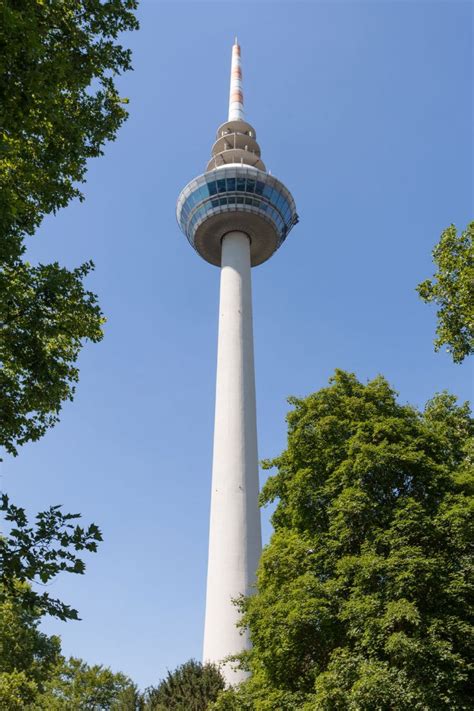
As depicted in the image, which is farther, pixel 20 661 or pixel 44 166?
pixel 20 661

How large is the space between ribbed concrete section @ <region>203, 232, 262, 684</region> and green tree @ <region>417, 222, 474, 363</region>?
24502mm

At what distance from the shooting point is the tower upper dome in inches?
2325

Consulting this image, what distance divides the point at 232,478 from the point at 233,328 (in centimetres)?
1381

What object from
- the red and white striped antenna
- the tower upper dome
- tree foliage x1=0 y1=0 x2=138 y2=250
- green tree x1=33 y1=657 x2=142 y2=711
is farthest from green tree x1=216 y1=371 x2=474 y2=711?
the red and white striped antenna

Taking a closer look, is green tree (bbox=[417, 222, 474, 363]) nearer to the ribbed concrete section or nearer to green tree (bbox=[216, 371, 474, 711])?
green tree (bbox=[216, 371, 474, 711])

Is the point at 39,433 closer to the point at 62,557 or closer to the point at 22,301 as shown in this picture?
the point at 22,301

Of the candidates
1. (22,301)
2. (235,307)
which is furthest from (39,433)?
(235,307)

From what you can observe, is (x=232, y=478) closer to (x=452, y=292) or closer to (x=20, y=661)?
(x=20, y=661)

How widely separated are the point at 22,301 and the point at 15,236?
1.50 metres

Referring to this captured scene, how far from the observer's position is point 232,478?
44469 millimetres

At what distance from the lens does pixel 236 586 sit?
39.8 m

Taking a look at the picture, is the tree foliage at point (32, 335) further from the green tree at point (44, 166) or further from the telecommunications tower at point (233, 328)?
the telecommunications tower at point (233, 328)

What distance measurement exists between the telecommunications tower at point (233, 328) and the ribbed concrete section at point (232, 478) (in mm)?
68

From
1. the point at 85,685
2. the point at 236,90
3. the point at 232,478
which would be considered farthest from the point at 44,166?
the point at 236,90
